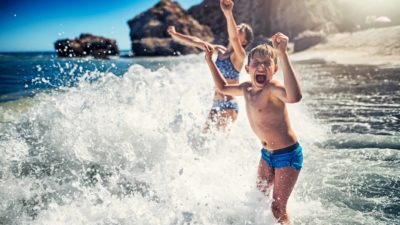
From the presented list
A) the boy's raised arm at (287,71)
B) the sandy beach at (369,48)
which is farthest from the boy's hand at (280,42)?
the sandy beach at (369,48)

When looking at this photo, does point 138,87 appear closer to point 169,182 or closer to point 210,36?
point 169,182

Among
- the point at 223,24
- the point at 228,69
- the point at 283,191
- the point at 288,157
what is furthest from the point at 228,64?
the point at 223,24

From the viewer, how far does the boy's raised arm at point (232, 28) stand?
427cm

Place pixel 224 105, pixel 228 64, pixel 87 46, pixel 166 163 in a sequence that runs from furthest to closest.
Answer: pixel 87 46, pixel 224 105, pixel 228 64, pixel 166 163

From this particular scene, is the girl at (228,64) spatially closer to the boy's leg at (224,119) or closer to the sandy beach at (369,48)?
the boy's leg at (224,119)

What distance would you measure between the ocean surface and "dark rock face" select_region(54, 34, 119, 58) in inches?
2350

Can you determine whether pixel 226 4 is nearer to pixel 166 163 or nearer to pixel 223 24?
pixel 166 163

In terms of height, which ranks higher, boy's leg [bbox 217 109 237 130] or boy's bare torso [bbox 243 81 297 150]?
boy's bare torso [bbox 243 81 297 150]

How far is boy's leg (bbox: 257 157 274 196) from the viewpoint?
353 centimetres

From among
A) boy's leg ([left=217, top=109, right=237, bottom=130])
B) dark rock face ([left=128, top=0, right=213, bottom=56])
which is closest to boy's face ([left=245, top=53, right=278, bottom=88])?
boy's leg ([left=217, top=109, right=237, bottom=130])

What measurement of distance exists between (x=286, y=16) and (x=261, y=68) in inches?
2430

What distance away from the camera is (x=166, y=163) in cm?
470

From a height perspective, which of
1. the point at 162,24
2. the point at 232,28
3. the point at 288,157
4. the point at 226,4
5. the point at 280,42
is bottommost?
the point at 288,157

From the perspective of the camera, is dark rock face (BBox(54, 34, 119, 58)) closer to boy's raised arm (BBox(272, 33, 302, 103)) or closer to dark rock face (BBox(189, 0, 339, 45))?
dark rock face (BBox(189, 0, 339, 45))
